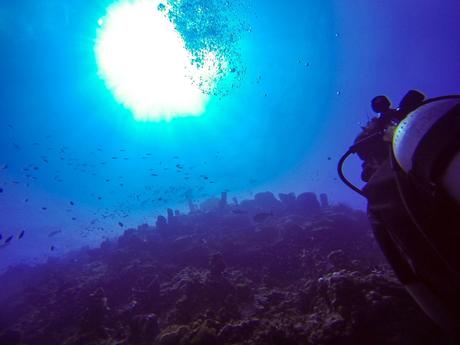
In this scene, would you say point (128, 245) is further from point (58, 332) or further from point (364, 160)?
point (364, 160)

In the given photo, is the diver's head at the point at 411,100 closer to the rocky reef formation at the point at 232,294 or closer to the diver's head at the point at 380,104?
the diver's head at the point at 380,104

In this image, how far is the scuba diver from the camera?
2178mm

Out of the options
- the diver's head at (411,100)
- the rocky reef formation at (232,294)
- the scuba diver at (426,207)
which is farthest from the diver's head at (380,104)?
the rocky reef formation at (232,294)

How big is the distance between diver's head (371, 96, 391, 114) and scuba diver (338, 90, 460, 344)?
0.61m

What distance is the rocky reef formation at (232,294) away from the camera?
6.75 meters

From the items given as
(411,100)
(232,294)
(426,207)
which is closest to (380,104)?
(411,100)

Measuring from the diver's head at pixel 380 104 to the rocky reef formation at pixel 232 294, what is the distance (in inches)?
183

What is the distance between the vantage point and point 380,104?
3.63 metres

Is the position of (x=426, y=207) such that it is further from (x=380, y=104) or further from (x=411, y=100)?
(x=380, y=104)

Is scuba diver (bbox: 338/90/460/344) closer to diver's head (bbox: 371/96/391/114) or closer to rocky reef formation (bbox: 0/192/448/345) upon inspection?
diver's head (bbox: 371/96/391/114)

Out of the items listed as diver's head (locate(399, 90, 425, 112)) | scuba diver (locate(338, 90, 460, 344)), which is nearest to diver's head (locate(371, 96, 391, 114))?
diver's head (locate(399, 90, 425, 112))

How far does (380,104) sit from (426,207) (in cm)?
176

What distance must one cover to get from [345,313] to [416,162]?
5.76 meters

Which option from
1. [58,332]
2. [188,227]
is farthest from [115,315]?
[188,227]
